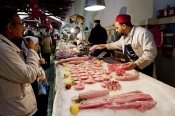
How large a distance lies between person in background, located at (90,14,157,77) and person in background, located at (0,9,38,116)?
179 centimetres

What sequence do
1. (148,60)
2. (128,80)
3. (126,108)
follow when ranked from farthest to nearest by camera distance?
1. (148,60)
2. (128,80)
3. (126,108)

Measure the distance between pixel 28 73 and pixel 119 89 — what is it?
1298mm

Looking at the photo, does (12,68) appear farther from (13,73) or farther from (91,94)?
(91,94)

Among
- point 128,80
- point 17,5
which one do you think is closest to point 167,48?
point 128,80

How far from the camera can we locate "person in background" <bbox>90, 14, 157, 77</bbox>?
9.98 feet

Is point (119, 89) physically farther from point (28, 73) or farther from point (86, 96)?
point (28, 73)

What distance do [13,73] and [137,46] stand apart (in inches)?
106

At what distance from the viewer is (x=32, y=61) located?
1.87 m

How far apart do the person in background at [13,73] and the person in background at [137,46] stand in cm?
179

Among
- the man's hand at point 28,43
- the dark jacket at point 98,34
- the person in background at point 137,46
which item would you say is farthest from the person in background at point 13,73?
the dark jacket at point 98,34

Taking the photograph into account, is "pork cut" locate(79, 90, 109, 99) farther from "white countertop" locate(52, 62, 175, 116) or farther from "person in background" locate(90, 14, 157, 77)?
"person in background" locate(90, 14, 157, 77)

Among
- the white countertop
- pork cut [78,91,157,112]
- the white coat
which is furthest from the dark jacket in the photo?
pork cut [78,91,157,112]

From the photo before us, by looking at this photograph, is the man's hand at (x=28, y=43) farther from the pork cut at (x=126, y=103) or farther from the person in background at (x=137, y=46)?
the person in background at (x=137, y=46)

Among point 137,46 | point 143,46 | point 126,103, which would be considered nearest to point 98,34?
point 137,46
